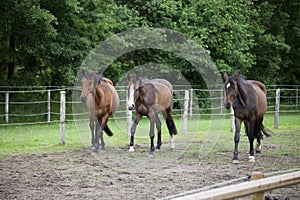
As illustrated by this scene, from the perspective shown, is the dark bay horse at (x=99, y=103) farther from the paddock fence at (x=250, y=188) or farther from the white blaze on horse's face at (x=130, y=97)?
the paddock fence at (x=250, y=188)

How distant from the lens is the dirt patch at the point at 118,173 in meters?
6.62

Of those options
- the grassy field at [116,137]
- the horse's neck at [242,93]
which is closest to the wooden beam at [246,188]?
the horse's neck at [242,93]

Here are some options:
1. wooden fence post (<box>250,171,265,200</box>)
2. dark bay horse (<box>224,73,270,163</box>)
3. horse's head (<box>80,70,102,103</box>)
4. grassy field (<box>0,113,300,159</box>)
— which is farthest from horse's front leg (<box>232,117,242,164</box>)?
wooden fence post (<box>250,171,265,200</box>)

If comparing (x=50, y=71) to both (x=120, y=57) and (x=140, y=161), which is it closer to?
(x=120, y=57)

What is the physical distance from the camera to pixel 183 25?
71.9ft

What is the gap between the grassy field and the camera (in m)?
11.5

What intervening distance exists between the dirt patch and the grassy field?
1.05 m

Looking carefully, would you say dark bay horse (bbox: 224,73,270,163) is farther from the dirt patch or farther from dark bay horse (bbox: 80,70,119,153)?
dark bay horse (bbox: 80,70,119,153)

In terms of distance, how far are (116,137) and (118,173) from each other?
18.8ft

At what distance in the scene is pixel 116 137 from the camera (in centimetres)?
1394

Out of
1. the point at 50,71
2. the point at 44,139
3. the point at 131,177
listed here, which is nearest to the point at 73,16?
the point at 50,71


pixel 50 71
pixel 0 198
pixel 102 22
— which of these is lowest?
pixel 0 198

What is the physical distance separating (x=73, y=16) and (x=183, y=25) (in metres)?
6.28

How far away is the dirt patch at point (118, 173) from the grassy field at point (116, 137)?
105 centimetres
